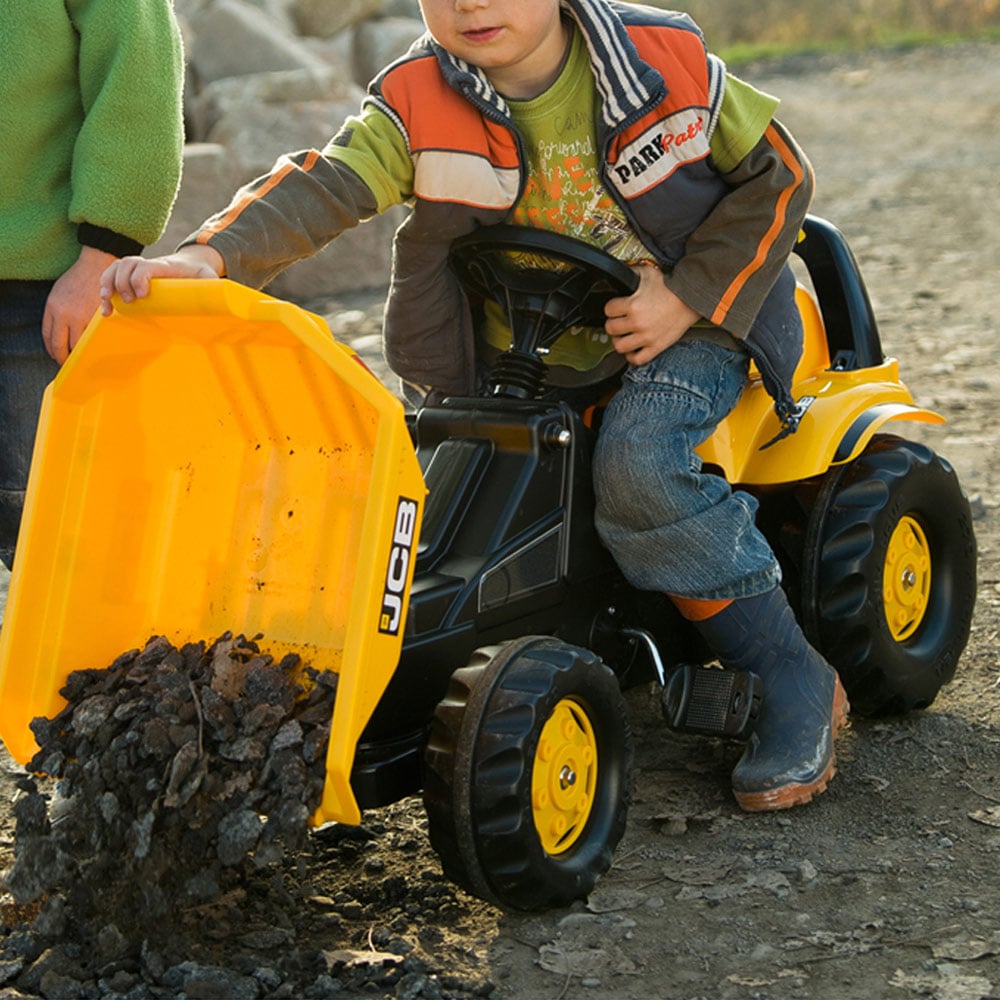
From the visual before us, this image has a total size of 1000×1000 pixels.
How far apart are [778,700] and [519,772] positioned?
0.75 meters

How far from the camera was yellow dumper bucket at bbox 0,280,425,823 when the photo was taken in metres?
2.47

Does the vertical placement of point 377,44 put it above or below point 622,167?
above

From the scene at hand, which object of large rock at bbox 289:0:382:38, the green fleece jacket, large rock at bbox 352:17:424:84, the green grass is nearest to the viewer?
the green fleece jacket

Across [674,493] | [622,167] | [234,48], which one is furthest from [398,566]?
[234,48]

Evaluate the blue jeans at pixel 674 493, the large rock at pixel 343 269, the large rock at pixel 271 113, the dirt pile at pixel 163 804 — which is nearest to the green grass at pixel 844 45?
the large rock at pixel 271 113

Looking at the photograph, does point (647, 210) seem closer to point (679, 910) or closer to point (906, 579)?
point (906, 579)

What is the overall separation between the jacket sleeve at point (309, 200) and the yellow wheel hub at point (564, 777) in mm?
848

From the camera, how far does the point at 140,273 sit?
239cm

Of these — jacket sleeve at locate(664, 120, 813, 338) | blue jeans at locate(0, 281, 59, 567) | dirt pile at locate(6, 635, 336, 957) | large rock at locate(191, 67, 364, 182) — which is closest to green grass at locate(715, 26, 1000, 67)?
large rock at locate(191, 67, 364, 182)

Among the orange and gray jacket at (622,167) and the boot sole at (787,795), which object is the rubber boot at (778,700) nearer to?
the boot sole at (787,795)

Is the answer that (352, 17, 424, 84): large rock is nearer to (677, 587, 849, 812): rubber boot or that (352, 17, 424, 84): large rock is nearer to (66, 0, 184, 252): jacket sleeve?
(66, 0, 184, 252): jacket sleeve

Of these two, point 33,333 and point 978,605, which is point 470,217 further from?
point 978,605

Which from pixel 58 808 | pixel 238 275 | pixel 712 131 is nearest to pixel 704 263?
pixel 712 131

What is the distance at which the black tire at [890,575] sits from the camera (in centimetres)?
315
